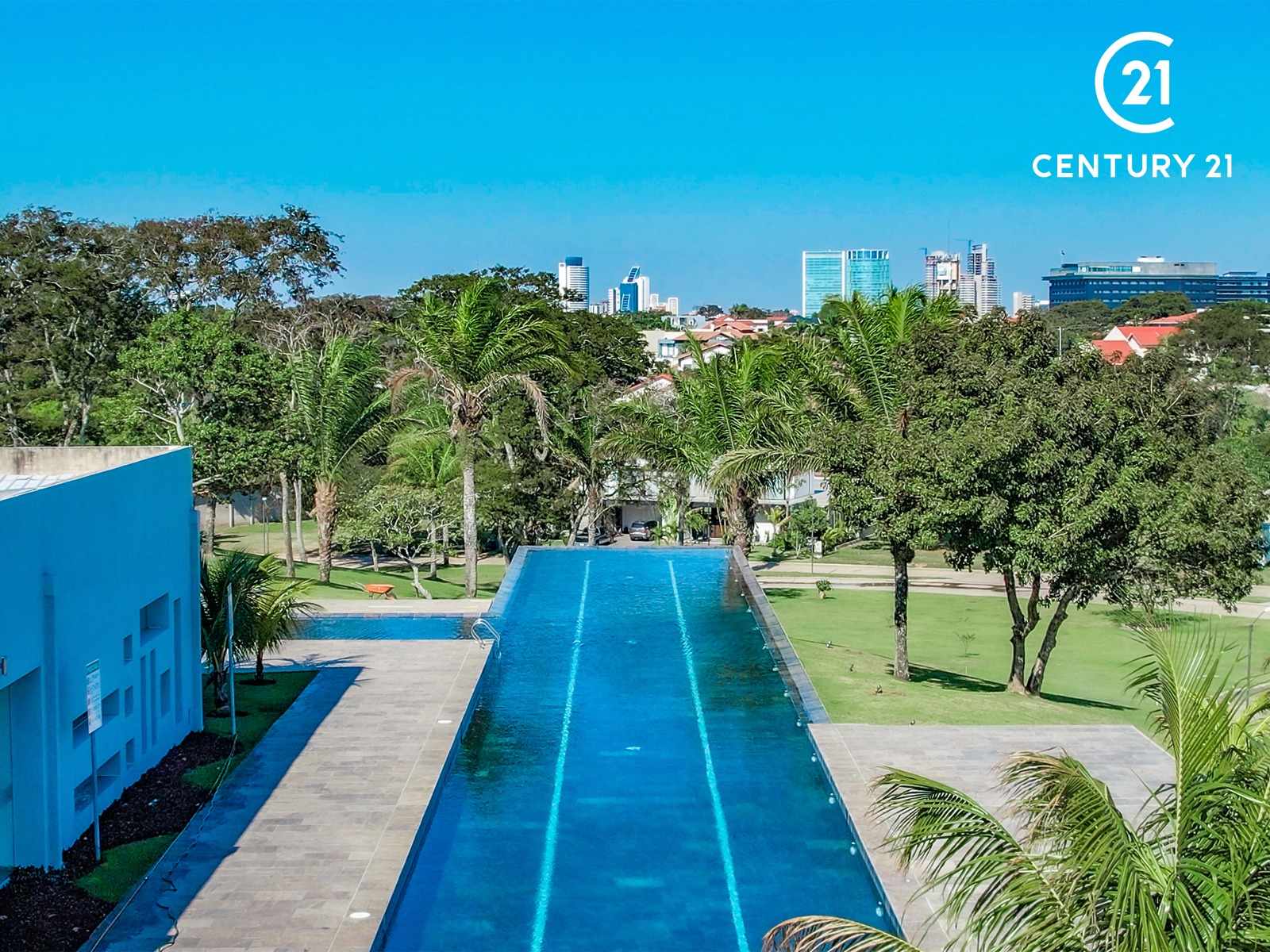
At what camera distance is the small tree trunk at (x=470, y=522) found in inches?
1152

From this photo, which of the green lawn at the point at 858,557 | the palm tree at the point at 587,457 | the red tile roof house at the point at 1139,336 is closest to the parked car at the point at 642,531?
the green lawn at the point at 858,557

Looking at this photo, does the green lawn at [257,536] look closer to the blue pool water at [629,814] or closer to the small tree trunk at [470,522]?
the small tree trunk at [470,522]

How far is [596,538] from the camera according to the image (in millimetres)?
42438

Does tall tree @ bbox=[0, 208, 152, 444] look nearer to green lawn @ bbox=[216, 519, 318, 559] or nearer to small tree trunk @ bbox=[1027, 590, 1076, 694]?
green lawn @ bbox=[216, 519, 318, 559]

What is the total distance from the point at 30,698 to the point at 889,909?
7437 mm

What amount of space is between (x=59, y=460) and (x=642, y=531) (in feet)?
126

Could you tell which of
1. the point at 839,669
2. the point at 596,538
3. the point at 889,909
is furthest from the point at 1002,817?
the point at 596,538

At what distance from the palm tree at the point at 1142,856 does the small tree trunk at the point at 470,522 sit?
76.3 feet

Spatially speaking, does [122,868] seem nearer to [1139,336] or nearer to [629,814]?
[629,814]

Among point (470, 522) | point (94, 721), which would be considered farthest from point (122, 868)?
point (470, 522)

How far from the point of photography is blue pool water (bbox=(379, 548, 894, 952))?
39.2 ft

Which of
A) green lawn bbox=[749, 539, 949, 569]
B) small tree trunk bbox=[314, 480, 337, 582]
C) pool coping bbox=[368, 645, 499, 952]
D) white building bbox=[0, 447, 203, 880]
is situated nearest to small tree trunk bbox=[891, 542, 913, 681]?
pool coping bbox=[368, 645, 499, 952]

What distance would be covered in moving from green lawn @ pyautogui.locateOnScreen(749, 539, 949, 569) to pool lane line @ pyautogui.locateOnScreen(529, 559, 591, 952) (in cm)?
1962

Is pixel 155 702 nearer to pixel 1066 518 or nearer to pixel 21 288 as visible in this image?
pixel 1066 518
